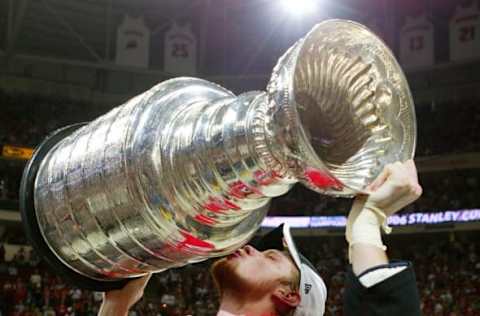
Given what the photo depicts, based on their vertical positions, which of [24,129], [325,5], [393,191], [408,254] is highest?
[393,191]

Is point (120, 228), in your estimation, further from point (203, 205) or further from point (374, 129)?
point (374, 129)

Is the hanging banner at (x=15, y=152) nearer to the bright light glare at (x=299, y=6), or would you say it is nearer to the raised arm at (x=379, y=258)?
the bright light glare at (x=299, y=6)

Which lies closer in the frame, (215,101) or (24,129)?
(215,101)

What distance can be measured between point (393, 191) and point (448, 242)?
16.1 m

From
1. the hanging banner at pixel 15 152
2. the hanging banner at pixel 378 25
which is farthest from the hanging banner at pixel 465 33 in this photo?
the hanging banner at pixel 15 152

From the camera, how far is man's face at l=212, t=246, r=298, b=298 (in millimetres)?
1851

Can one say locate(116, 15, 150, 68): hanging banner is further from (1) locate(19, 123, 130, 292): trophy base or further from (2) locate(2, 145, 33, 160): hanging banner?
(1) locate(19, 123, 130, 292): trophy base

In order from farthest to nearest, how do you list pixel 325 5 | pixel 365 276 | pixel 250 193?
1. pixel 325 5
2. pixel 250 193
3. pixel 365 276

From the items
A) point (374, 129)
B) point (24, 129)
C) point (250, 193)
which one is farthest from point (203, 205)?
point (24, 129)

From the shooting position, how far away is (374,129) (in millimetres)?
1471

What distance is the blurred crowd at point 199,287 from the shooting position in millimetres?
12719

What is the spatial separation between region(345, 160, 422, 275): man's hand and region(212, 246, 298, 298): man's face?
625mm

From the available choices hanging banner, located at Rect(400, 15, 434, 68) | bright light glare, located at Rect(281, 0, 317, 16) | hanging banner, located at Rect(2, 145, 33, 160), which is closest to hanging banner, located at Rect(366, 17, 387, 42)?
hanging banner, located at Rect(400, 15, 434, 68)

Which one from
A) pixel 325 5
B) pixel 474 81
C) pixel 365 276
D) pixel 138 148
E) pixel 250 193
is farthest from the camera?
pixel 474 81
